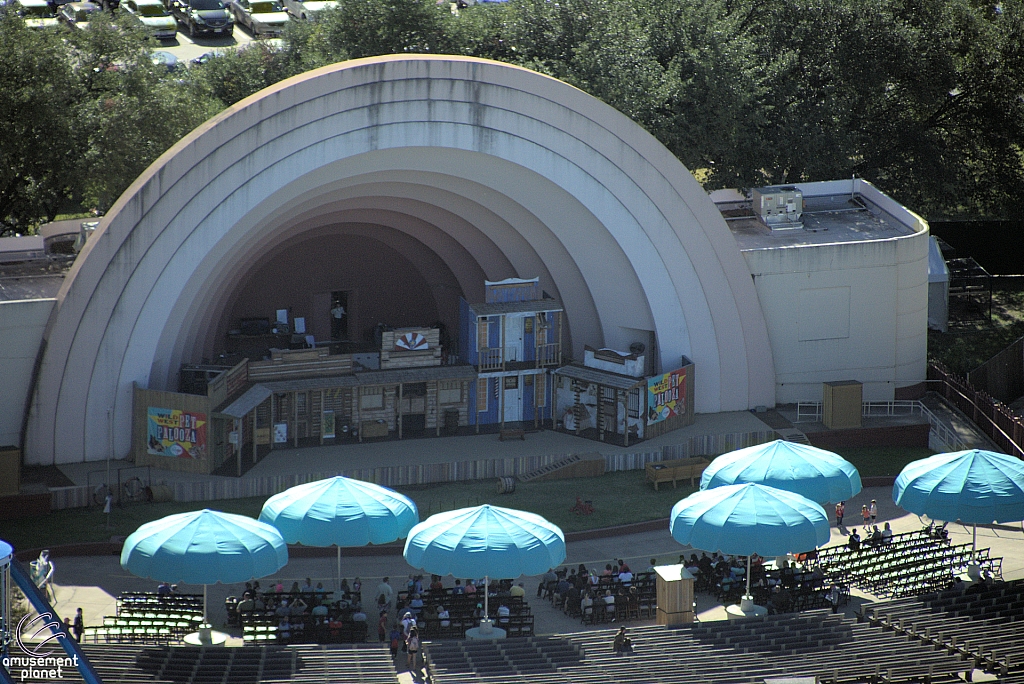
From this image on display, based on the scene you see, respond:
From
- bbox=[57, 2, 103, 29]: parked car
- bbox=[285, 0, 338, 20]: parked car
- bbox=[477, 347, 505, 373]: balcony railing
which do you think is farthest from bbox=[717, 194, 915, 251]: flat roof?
bbox=[57, 2, 103, 29]: parked car

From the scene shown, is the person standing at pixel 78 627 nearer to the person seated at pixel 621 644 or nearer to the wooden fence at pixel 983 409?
the person seated at pixel 621 644

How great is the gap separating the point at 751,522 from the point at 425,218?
1964 centimetres

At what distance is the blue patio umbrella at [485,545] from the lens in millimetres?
31375

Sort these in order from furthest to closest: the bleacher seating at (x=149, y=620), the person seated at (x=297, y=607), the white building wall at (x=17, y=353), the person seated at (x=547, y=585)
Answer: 1. the white building wall at (x=17, y=353)
2. the person seated at (x=547, y=585)
3. the person seated at (x=297, y=607)
4. the bleacher seating at (x=149, y=620)

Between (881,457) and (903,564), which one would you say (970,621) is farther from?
(881,457)

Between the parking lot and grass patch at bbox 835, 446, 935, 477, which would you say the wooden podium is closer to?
grass patch at bbox 835, 446, 935, 477

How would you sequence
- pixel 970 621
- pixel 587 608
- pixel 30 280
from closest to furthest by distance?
pixel 970 621, pixel 587 608, pixel 30 280

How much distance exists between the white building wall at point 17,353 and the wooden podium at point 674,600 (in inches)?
784

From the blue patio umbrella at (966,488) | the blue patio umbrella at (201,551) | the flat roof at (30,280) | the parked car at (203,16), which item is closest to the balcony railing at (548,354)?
the blue patio umbrella at (966,488)

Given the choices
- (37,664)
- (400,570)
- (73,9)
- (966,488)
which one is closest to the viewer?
(37,664)

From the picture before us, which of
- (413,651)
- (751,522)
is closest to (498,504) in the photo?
(751,522)

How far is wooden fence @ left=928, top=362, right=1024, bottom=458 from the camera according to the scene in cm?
4456

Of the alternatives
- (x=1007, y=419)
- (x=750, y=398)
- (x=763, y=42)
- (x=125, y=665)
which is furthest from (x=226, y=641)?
(x=763, y=42)

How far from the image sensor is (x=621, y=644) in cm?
3062
